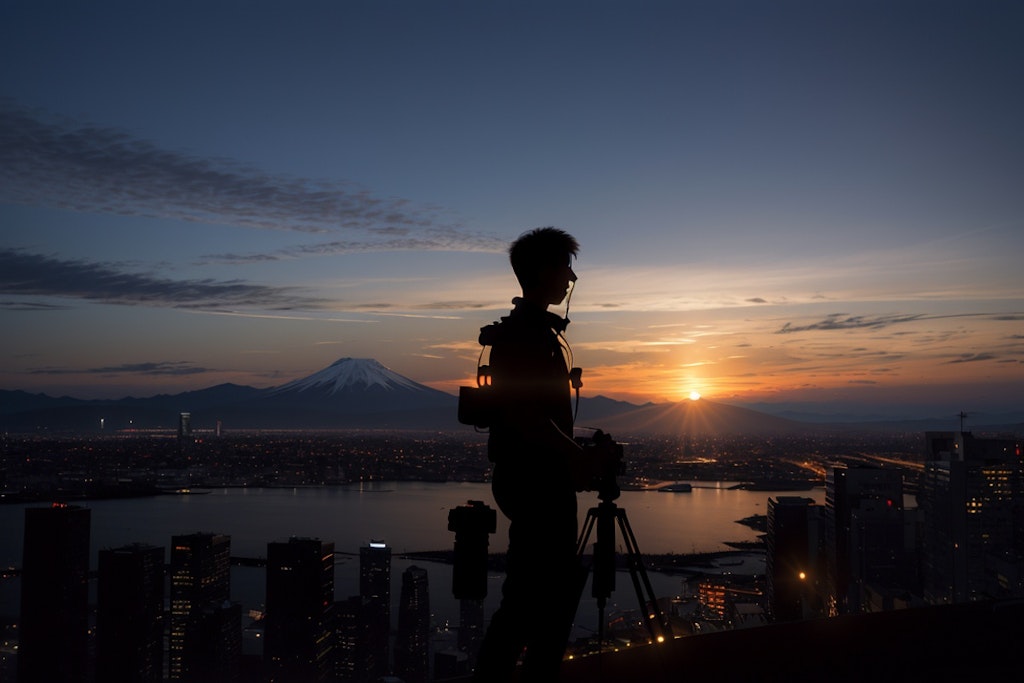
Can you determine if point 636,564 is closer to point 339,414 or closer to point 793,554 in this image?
point 793,554

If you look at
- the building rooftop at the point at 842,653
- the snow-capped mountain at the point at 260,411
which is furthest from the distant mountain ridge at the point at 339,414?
the building rooftop at the point at 842,653

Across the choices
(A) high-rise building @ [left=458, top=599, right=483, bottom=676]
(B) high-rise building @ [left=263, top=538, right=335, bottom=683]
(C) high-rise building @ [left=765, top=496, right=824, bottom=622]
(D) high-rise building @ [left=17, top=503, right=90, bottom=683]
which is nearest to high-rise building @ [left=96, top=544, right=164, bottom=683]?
(D) high-rise building @ [left=17, top=503, right=90, bottom=683]

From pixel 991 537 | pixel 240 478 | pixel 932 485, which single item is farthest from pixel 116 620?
pixel 240 478

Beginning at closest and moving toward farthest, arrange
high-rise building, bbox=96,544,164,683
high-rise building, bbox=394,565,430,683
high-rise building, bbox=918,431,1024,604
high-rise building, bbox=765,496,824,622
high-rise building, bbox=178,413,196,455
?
high-rise building, bbox=96,544,164,683 → high-rise building, bbox=394,565,430,683 → high-rise building, bbox=918,431,1024,604 → high-rise building, bbox=765,496,824,622 → high-rise building, bbox=178,413,196,455

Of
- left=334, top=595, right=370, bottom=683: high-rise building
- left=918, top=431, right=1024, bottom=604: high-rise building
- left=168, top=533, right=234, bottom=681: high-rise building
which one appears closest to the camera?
left=168, top=533, right=234, bottom=681: high-rise building

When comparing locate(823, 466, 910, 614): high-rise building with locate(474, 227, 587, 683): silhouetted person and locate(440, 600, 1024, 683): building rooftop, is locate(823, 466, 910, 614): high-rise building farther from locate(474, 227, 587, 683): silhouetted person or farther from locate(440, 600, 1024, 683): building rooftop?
locate(474, 227, 587, 683): silhouetted person

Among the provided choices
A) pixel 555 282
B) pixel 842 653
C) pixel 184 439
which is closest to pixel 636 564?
pixel 555 282

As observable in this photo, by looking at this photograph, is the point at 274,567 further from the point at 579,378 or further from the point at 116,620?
the point at 579,378
